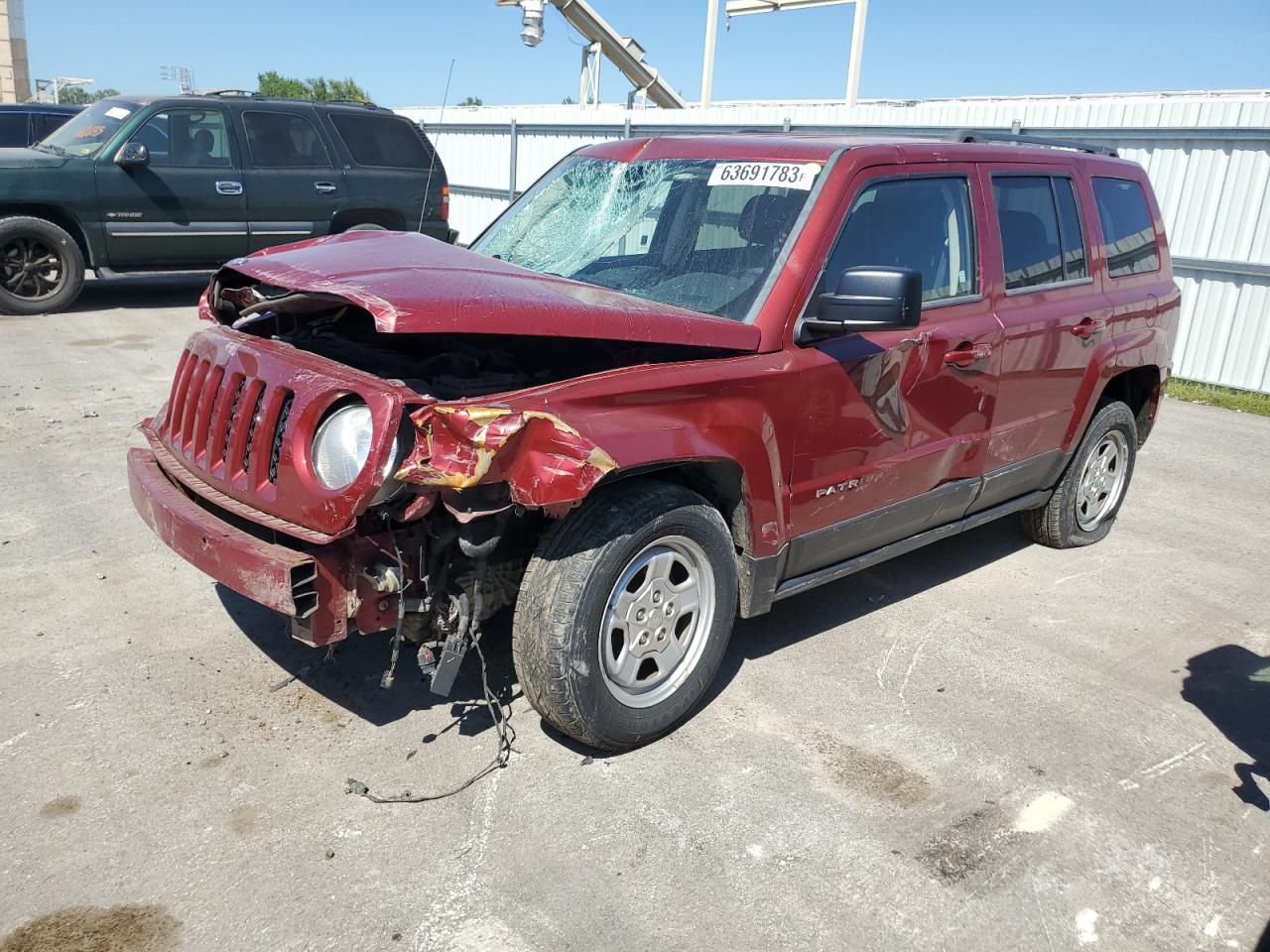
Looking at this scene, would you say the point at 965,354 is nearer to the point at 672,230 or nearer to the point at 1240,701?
the point at 672,230

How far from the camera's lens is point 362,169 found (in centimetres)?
1155

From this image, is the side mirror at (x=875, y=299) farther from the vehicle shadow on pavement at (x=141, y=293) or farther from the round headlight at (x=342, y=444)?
the vehicle shadow on pavement at (x=141, y=293)

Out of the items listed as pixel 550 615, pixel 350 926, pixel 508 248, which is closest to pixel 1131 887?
pixel 550 615

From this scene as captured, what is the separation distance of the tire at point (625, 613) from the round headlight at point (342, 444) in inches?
23.4

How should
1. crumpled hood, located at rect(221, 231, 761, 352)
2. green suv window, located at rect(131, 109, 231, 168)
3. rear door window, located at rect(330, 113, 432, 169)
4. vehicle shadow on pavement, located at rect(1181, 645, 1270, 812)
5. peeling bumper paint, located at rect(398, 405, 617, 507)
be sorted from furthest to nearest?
rear door window, located at rect(330, 113, 432, 169) < green suv window, located at rect(131, 109, 231, 168) < vehicle shadow on pavement, located at rect(1181, 645, 1270, 812) < crumpled hood, located at rect(221, 231, 761, 352) < peeling bumper paint, located at rect(398, 405, 617, 507)

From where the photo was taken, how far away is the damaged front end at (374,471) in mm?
2838

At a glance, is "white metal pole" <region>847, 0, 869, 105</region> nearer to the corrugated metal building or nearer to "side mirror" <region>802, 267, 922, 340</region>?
the corrugated metal building

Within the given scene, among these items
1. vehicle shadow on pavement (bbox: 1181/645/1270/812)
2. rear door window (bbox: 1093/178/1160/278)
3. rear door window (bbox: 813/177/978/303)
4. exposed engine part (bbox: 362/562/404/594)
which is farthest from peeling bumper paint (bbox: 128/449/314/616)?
rear door window (bbox: 1093/178/1160/278)

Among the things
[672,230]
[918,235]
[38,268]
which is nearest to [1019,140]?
[918,235]

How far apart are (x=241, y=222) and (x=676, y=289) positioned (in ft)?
28.2

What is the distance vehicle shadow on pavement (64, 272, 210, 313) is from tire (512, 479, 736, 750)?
9436mm

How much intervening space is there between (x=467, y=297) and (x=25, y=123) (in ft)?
43.0

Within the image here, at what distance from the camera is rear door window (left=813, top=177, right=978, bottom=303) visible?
12.5 feet

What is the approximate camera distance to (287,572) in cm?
288
